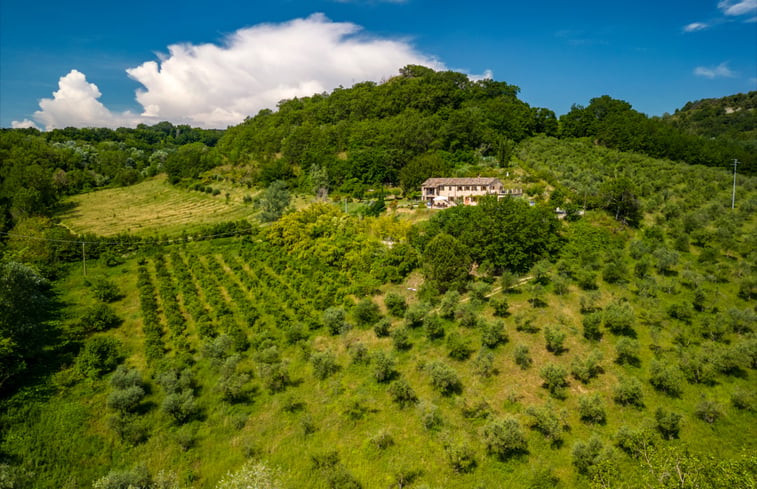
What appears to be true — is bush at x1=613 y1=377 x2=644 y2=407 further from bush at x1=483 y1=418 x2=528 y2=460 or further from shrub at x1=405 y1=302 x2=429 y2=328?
shrub at x1=405 y1=302 x2=429 y2=328

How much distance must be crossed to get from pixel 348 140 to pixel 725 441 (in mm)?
93292

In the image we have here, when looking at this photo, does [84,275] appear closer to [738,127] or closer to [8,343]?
[8,343]

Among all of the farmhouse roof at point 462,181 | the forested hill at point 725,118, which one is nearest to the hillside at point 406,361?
the farmhouse roof at point 462,181

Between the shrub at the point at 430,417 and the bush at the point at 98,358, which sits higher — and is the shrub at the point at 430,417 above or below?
below

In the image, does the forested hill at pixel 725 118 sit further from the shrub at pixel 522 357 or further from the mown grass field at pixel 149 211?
the mown grass field at pixel 149 211

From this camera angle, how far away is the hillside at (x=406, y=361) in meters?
25.3

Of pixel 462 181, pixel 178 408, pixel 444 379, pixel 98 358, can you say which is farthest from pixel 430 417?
pixel 462 181

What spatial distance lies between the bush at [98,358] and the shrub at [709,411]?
4933 centimetres

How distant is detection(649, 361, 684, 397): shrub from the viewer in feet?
97.1

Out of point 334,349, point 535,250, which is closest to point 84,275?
point 334,349

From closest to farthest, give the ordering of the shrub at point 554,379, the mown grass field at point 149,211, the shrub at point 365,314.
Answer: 1. the shrub at point 554,379
2. the shrub at point 365,314
3. the mown grass field at point 149,211

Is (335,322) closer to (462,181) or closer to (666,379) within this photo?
(666,379)

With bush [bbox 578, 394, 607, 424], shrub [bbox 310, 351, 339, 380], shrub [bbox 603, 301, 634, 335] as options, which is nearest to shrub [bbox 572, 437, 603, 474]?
bush [bbox 578, 394, 607, 424]

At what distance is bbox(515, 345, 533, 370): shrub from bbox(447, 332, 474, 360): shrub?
13.7ft
